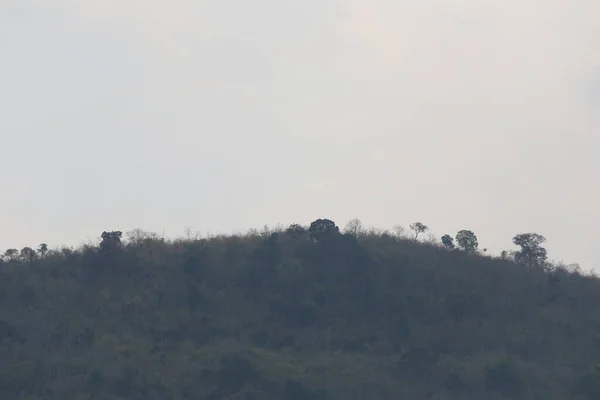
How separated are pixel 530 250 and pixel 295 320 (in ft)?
56.2

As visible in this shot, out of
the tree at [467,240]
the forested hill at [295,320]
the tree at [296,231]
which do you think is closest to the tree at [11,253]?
the forested hill at [295,320]

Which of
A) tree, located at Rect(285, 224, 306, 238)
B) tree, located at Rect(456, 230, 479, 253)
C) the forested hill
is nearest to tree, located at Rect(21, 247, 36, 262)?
the forested hill

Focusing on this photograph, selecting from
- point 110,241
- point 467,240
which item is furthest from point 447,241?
point 110,241

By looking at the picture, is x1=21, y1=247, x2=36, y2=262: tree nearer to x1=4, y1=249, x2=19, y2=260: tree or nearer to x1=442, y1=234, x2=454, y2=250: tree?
x1=4, y1=249, x2=19, y2=260: tree

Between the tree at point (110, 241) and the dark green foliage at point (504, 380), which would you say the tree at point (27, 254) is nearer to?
the tree at point (110, 241)

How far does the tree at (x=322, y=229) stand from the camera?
2426 inches

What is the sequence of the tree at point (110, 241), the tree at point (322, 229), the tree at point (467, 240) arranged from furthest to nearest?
the tree at point (467, 240) < the tree at point (322, 229) < the tree at point (110, 241)

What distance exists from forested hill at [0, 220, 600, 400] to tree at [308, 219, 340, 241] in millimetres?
85

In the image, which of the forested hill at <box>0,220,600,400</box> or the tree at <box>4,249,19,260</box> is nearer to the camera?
the forested hill at <box>0,220,600,400</box>

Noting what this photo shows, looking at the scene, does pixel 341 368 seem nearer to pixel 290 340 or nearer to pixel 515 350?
pixel 290 340

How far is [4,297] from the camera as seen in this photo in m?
56.9

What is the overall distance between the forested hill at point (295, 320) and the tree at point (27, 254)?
0.48 ft

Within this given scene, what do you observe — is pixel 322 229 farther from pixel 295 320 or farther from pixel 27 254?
pixel 27 254

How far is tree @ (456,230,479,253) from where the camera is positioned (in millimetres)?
66062
